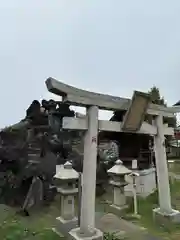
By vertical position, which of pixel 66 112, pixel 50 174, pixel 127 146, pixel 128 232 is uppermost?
pixel 66 112

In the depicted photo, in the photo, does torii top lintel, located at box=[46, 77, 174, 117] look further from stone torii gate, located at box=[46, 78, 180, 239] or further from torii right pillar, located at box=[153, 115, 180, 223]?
torii right pillar, located at box=[153, 115, 180, 223]

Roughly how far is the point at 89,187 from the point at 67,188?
2.34 m

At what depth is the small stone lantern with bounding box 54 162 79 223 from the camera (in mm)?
7197

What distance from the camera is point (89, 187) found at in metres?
5.16

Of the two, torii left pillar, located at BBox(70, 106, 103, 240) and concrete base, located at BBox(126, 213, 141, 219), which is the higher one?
torii left pillar, located at BBox(70, 106, 103, 240)

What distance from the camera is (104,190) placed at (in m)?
11.4

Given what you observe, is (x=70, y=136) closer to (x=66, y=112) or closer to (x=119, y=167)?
(x=66, y=112)

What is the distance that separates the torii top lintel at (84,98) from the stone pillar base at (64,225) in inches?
134

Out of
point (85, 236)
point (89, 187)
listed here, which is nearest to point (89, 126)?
point (89, 187)

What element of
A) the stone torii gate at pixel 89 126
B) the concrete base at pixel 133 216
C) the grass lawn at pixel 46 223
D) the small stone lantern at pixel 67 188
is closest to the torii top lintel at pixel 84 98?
the stone torii gate at pixel 89 126

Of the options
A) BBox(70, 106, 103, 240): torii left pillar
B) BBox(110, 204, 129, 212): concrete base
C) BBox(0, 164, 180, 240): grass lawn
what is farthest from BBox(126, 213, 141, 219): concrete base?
BBox(70, 106, 103, 240): torii left pillar

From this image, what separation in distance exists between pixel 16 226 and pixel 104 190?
5.52 meters

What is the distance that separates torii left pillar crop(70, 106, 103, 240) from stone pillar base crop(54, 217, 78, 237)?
4.49 ft

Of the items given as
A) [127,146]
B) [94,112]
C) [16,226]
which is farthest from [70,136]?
[94,112]
